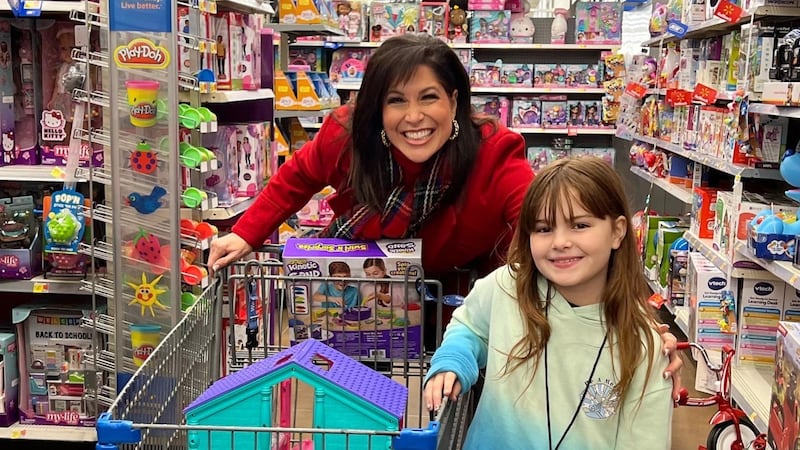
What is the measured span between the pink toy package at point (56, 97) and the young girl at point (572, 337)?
86.4 inches

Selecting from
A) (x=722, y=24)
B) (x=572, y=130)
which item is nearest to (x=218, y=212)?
(x=722, y=24)

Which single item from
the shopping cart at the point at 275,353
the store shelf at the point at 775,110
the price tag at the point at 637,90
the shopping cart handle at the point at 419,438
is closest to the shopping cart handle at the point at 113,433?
the shopping cart at the point at 275,353

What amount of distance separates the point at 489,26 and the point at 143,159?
4988mm

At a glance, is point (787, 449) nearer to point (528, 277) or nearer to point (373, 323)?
point (528, 277)

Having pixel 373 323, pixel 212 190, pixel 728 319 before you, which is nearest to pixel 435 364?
pixel 373 323

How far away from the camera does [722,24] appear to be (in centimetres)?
434

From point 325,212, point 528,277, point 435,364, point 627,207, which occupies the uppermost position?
point 627,207

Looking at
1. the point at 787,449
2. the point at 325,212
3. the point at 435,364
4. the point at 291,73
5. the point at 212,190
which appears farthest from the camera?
the point at 325,212

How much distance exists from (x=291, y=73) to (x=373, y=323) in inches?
133

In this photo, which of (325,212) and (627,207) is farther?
(325,212)

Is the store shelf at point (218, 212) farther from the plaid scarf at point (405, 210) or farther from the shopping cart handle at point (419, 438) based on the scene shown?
the shopping cart handle at point (419, 438)

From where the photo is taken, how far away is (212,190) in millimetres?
3494

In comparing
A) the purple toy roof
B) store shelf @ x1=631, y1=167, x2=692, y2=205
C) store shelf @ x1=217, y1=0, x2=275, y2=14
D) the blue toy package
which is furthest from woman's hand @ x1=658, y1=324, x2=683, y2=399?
store shelf @ x1=631, y1=167, x2=692, y2=205

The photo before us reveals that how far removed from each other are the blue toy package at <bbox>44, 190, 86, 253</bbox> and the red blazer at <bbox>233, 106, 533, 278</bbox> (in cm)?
116
